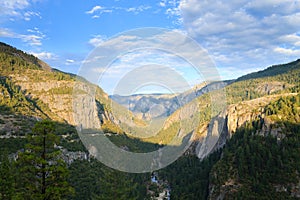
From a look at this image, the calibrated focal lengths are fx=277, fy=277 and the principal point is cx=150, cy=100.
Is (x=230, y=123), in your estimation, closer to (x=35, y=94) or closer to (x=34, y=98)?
(x=34, y=98)

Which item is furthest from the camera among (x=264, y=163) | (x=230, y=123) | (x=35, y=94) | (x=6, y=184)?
(x=35, y=94)

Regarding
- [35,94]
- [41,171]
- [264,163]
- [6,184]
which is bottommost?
Result: [264,163]

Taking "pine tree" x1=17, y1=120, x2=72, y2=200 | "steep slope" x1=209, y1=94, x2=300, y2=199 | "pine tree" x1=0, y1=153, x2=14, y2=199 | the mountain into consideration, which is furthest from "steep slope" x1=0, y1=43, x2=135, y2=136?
"pine tree" x1=17, y1=120, x2=72, y2=200

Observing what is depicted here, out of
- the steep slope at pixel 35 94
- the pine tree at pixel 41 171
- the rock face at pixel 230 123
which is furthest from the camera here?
the steep slope at pixel 35 94

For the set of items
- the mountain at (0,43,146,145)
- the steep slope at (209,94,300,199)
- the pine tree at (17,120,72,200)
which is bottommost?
the steep slope at (209,94,300,199)

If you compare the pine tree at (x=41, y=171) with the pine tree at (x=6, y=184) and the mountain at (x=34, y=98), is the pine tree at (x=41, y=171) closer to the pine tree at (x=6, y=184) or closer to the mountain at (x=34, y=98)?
the pine tree at (x=6, y=184)

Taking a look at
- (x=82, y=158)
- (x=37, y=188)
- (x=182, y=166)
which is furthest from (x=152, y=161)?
(x=37, y=188)

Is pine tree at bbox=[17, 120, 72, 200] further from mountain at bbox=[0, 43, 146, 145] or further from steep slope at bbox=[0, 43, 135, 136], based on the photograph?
steep slope at bbox=[0, 43, 135, 136]

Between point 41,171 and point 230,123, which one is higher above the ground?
point 230,123

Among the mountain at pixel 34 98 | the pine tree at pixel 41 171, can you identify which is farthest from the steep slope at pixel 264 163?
the mountain at pixel 34 98

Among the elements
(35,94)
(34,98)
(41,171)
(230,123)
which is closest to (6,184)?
(41,171)
